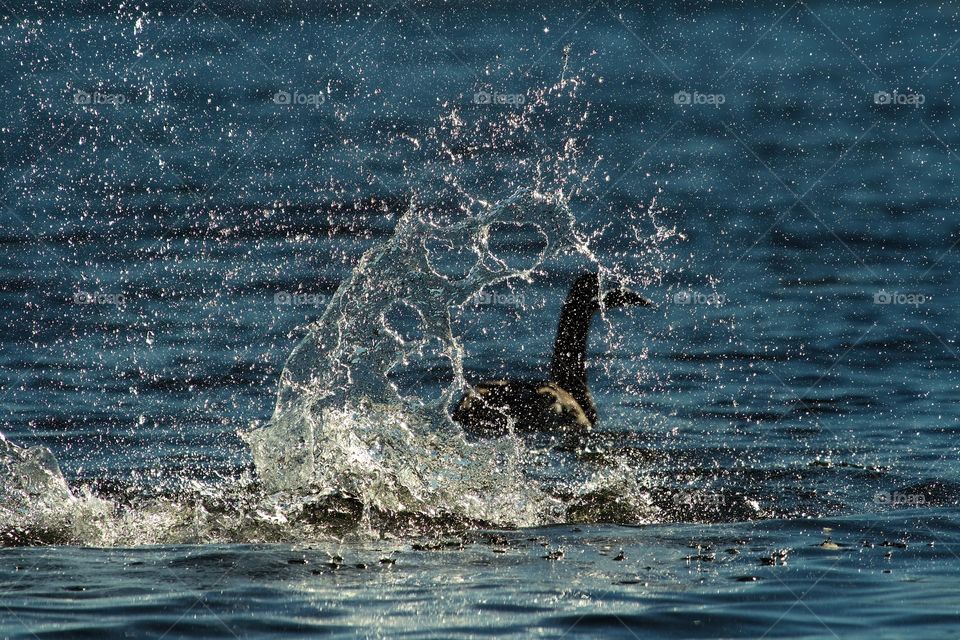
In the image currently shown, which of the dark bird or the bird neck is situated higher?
the bird neck

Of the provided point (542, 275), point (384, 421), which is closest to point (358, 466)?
point (384, 421)

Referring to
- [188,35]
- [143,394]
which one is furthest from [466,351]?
[188,35]

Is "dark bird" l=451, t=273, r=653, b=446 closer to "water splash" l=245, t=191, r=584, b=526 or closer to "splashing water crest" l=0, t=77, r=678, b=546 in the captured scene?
"splashing water crest" l=0, t=77, r=678, b=546

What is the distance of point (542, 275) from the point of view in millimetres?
16172

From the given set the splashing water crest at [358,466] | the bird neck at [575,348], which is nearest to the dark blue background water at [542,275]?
the bird neck at [575,348]

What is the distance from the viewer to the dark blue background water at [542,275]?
643 centimetres

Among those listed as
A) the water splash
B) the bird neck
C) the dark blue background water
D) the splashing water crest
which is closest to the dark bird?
the bird neck

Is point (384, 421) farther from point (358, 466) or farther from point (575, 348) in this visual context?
point (575, 348)

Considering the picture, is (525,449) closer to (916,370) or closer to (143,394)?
(143,394)

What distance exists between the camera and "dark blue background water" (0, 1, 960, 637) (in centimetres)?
643

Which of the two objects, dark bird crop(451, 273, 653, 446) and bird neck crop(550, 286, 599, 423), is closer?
dark bird crop(451, 273, 653, 446)

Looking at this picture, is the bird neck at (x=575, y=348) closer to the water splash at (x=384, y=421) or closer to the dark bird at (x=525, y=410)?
the dark bird at (x=525, y=410)

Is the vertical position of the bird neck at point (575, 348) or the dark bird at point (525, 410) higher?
the bird neck at point (575, 348)

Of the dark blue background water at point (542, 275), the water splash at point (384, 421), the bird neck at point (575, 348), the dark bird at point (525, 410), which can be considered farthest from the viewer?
the bird neck at point (575, 348)
